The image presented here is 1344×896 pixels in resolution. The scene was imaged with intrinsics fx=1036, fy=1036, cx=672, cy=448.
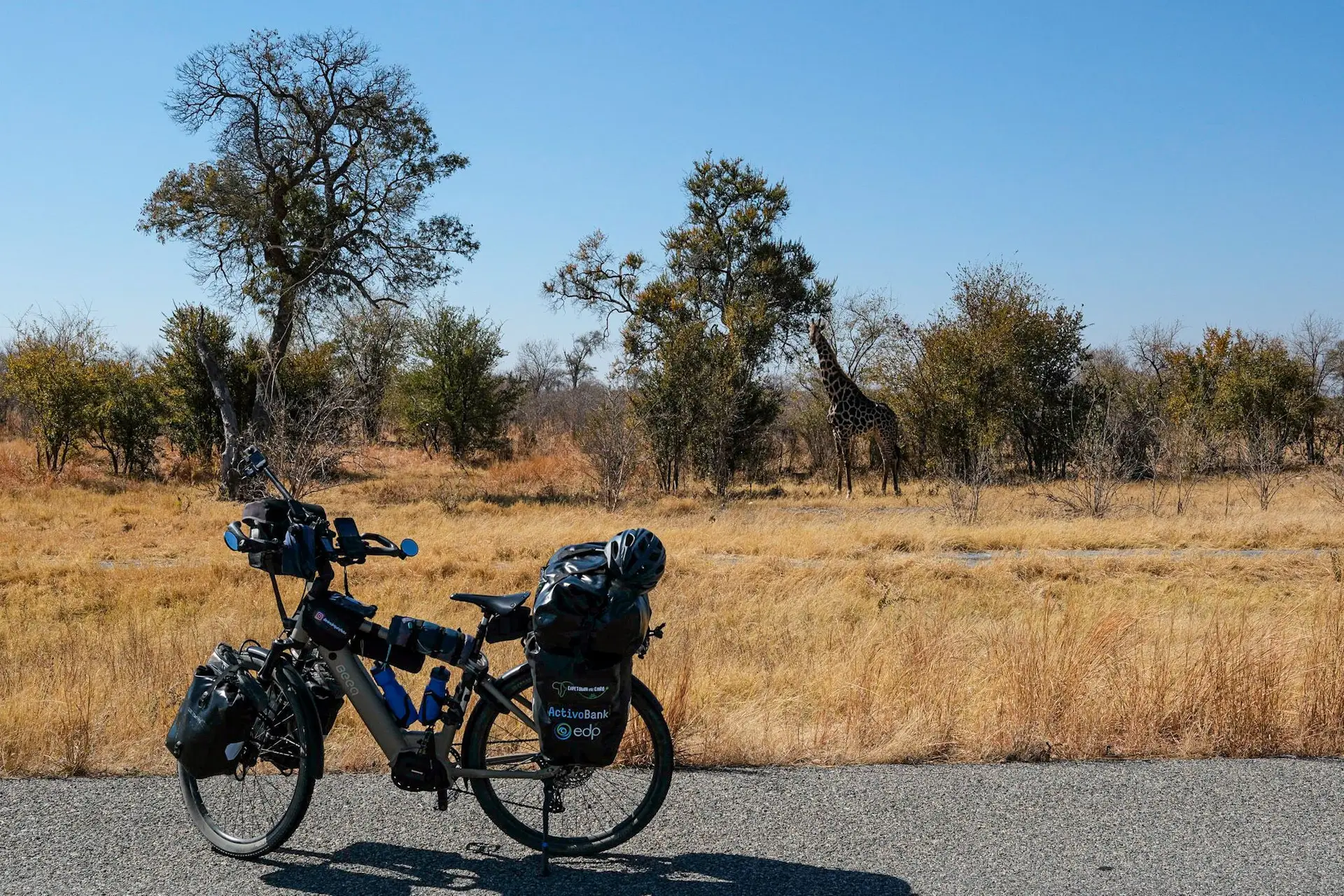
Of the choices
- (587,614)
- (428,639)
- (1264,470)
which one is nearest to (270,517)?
(428,639)

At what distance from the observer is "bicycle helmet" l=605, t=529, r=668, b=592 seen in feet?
10.6

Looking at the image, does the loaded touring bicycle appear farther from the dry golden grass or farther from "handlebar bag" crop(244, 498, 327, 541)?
the dry golden grass

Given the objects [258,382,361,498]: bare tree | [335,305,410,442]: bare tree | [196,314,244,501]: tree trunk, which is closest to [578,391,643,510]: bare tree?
[258,382,361,498]: bare tree

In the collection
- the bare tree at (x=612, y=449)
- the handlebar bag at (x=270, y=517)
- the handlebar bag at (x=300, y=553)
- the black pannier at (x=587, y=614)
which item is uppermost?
the bare tree at (x=612, y=449)

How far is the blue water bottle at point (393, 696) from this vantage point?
356 cm

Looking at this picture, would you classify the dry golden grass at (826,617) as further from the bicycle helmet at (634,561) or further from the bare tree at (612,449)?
the bicycle helmet at (634,561)

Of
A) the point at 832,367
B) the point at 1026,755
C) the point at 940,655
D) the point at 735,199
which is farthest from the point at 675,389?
the point at 1026,755

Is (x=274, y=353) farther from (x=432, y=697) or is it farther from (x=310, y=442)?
(x=432, y=697)

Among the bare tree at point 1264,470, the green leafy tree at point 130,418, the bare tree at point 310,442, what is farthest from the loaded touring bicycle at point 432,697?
the green leafy tree at point 130,418

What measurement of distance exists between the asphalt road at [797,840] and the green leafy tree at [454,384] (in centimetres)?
2432

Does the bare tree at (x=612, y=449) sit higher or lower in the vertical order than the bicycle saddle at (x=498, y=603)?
higher

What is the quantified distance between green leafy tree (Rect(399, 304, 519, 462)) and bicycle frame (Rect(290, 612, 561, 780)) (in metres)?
25.0

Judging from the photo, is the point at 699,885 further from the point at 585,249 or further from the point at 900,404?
the point at 585,249

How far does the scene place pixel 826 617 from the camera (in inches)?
362
